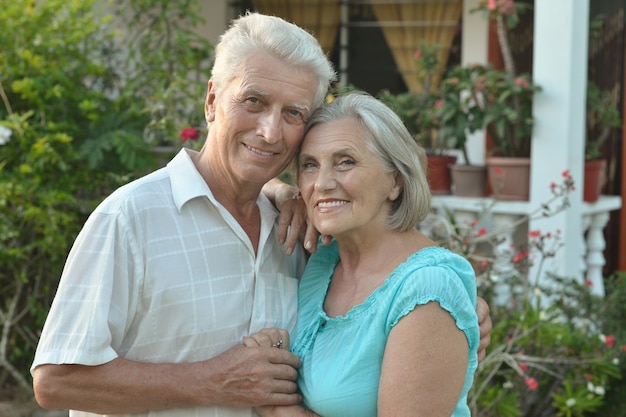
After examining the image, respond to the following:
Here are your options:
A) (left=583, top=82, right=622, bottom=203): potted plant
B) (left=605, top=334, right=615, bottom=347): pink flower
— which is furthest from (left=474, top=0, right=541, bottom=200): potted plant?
(left=605, top=334, right=615, bottom=347): pink flower

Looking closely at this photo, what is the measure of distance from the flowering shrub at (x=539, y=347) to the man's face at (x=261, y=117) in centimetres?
202

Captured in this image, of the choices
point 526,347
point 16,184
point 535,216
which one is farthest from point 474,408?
point 16,184

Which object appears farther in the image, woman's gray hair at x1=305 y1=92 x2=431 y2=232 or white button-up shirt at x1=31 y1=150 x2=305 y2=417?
woman's gray hair at x1=305 y1=92 x2=431 y2=232

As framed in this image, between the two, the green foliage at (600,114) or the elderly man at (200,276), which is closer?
the elderly man at (200,276)

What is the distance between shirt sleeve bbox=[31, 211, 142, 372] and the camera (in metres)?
2.00

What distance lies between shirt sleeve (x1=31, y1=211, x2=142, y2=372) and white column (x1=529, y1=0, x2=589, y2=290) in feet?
11.8

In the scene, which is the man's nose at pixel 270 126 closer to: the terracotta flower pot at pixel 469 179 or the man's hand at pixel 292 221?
the man's hand at pixel 292 221

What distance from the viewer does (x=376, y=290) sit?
2.19 m

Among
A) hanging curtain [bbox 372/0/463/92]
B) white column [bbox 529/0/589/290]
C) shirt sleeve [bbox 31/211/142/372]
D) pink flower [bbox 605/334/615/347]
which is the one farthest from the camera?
hanging curtain [bbox 372/0/463/92]

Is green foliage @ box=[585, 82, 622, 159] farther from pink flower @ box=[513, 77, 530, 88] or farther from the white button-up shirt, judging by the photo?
the white button-up shirt

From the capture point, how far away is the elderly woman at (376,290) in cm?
202

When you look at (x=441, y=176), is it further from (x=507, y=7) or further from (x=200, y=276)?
(x=200, y=276)

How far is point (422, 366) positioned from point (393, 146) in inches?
21.7

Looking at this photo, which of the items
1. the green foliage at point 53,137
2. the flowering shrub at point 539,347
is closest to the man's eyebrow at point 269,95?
the flowering shrub at point 539,347
